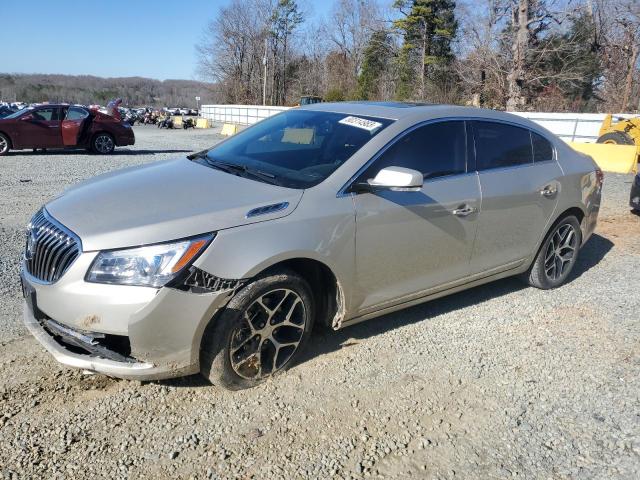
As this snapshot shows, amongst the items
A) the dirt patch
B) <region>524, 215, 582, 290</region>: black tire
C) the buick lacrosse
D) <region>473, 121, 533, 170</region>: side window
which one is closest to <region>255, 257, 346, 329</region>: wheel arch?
the buick lacrosse

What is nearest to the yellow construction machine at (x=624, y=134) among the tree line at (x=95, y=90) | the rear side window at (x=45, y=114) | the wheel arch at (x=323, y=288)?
the wheel arch at (x=323, y=288)

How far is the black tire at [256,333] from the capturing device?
2.84 meters

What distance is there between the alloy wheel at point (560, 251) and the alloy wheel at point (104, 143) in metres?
14.7

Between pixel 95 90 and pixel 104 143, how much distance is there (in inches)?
5322

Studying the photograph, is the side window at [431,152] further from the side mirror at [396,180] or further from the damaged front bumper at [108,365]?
the damaged front bumper at [108,365]

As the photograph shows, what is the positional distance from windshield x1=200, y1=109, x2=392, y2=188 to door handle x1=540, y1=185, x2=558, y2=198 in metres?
1.69

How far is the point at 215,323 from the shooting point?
2.82 m

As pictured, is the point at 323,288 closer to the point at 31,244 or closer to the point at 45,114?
the point at 31,244

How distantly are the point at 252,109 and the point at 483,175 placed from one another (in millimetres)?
37454

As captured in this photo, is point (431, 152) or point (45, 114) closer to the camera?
point (431, 152)

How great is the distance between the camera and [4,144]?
14805mm

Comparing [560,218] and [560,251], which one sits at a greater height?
[560,218]

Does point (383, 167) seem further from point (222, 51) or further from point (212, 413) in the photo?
point (222, 51)

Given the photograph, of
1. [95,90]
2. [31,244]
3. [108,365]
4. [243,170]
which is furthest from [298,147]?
[95,90]
